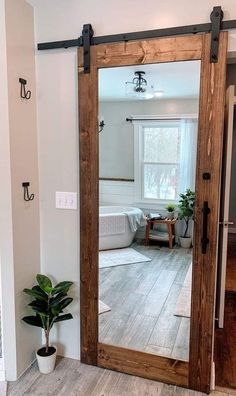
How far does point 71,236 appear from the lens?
2357 mm

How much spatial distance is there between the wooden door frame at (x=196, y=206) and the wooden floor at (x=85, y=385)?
0.18 ft

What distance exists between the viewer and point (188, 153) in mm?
2092

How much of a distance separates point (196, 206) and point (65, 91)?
3.73 feet

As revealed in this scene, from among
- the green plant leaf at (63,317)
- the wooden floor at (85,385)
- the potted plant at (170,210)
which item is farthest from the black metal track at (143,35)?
the wooden floor at (85,385)

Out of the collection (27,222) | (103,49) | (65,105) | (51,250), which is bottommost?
(51,250)

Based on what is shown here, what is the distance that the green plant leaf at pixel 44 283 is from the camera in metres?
2.23

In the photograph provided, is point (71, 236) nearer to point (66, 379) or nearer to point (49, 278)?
point (49, 278)

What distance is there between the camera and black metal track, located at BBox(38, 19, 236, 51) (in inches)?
72.9

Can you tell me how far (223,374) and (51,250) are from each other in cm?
146

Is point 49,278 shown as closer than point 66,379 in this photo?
No

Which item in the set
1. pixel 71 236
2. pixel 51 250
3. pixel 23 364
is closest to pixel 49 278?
pixel 51 250

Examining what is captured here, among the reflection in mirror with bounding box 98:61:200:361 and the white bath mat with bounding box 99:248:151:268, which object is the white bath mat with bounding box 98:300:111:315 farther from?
the white bath mat with bounding box 99:248:151:268

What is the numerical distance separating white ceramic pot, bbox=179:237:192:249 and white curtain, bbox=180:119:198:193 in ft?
1.03

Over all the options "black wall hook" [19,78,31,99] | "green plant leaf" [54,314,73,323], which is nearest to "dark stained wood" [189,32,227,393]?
"green plant leaf" [54,314,73,323]
